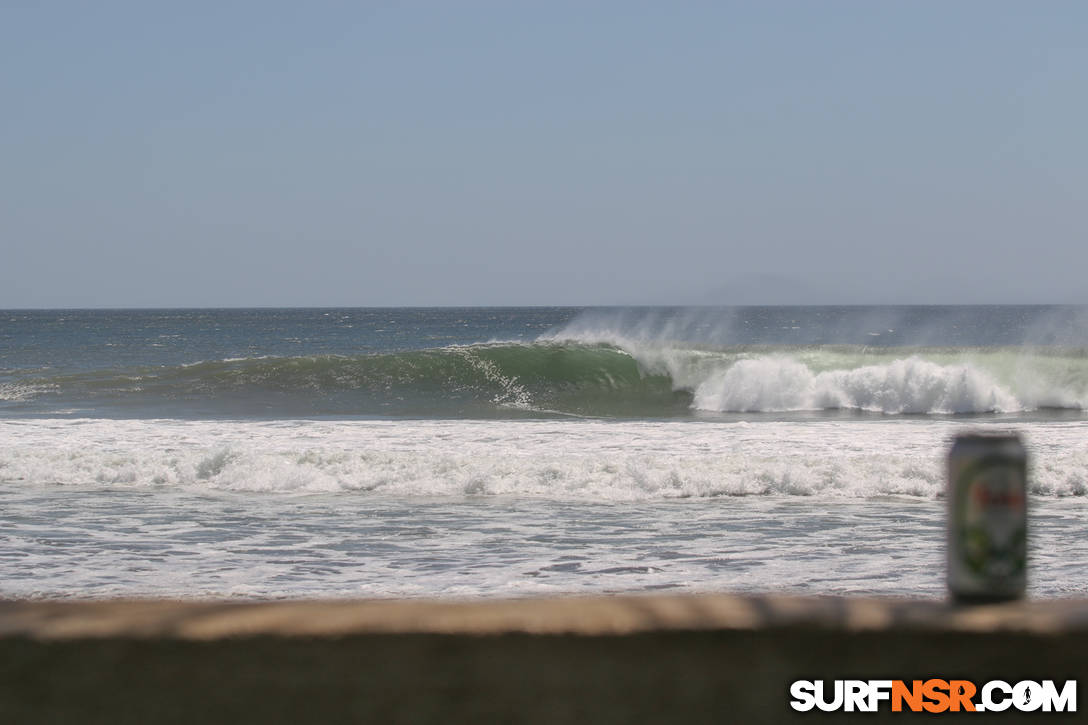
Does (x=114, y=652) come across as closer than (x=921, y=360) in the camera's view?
Yes

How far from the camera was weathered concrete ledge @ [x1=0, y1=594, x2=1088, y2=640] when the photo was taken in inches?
64.2

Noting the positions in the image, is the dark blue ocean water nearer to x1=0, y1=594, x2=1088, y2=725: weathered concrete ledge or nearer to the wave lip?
the wave lip

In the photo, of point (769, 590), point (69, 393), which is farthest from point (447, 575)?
point (69, 393)

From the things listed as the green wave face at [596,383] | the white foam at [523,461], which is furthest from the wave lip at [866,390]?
the white foam at [523,461]

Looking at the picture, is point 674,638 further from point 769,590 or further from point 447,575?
point 447,575

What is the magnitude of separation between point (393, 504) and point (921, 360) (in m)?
15.7

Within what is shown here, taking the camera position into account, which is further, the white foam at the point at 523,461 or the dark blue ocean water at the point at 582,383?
the dark blue ocean water at the point at 582,383

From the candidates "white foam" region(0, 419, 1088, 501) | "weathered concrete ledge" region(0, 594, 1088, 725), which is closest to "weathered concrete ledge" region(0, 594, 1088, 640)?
"weathered concrete ledge" region(0, 594, 1088, 725)

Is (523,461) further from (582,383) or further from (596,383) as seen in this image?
(596,383)

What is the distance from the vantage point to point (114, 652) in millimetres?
1654

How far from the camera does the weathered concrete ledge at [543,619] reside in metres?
1.63

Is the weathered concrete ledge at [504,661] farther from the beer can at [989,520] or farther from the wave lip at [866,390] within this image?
the wave lip at [866,390]

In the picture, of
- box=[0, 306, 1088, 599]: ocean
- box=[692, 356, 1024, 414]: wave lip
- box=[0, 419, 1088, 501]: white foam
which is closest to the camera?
box=[0, 306, 1088, 599]: ocean

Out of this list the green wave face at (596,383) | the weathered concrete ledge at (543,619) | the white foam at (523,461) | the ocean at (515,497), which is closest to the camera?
the weathered concrete ledge at (543,619)
